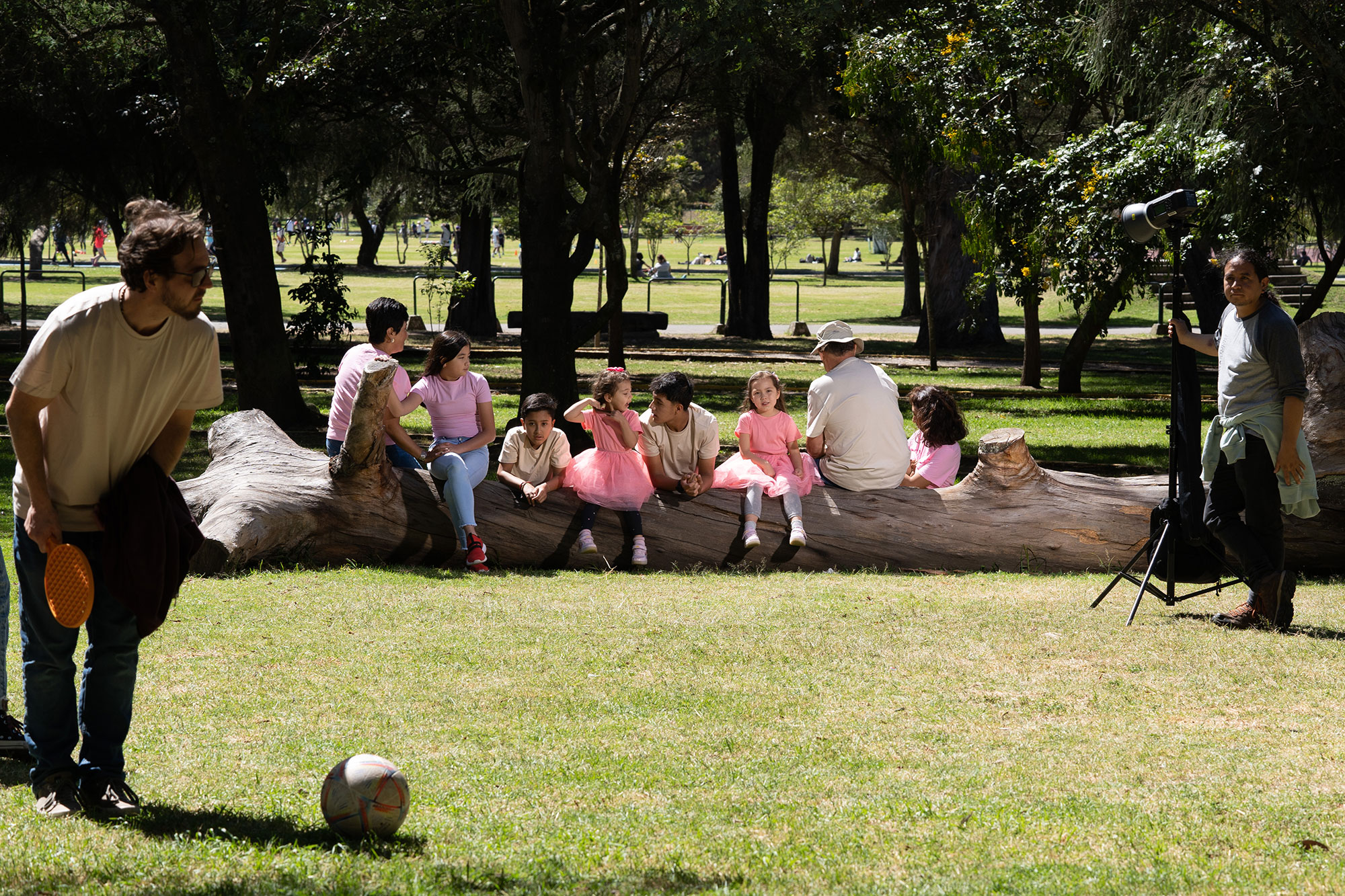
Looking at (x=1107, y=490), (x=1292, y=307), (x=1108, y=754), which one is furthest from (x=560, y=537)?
(x=1292, y=307)

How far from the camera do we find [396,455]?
8.87 m

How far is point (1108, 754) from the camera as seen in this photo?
4.70 metres

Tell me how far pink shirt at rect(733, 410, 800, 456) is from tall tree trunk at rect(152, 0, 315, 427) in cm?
766

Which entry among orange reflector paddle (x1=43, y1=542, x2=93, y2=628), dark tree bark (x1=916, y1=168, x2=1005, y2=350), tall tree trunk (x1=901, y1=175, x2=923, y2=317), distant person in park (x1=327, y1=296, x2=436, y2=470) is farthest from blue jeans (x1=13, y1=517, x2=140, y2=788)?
tall tree trunk (x1=901, y1=175, x2=923, y2=317)

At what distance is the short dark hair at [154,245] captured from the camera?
3701 mm

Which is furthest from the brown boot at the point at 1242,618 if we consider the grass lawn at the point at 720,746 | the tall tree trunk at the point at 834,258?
the tall tree trunk at the point at 834,258

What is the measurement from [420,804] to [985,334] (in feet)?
88.5

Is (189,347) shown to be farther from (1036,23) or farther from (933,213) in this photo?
(933,213)

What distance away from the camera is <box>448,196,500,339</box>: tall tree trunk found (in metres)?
29.7

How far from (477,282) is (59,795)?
25.5 metres

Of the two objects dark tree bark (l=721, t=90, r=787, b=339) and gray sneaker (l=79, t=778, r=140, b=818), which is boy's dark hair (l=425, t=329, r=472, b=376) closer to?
gray sneaker (l=79, t=778, r=140, b=818)

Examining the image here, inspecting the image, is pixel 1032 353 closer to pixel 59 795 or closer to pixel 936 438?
pixel 936 438

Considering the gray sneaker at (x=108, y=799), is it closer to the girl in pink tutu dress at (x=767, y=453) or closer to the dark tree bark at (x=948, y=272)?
the girl in pink tutu dress at (x=767, y=453)

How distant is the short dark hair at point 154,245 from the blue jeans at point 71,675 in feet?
2.61
